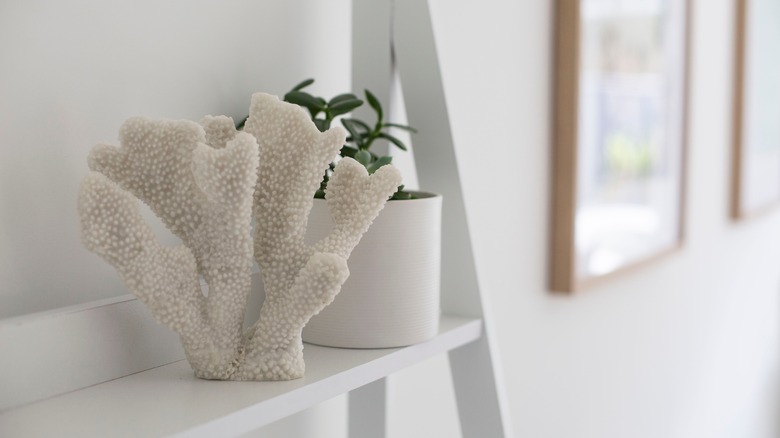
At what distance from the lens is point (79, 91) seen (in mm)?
499

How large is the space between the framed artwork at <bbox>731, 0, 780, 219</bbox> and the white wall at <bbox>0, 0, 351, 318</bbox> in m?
1.31

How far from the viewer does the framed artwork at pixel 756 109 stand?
167 centimetres

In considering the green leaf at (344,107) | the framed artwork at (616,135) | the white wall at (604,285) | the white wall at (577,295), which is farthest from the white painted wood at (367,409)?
the framed artwork at (616,135)

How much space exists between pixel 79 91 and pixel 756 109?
1.64 metres

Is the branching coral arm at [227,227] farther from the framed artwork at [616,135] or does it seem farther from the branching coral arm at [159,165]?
the framed artwork at [616,135]

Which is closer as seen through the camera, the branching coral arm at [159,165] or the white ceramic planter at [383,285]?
the branching coral arm at [159,165]

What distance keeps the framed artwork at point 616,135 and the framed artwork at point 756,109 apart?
0.37 metres

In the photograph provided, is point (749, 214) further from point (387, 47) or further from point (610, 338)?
point (387, 47)

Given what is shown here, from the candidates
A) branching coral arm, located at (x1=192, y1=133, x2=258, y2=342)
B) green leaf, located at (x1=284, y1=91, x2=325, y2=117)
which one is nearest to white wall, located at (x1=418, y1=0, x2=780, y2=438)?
green leaf, located at (x1=284, y1=91, x2=325, y2=117)

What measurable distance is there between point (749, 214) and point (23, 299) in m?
1.55

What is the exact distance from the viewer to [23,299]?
1.55 feet

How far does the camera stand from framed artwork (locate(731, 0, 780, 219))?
1.67 meters

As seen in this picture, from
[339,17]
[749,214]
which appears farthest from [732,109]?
[339,17]

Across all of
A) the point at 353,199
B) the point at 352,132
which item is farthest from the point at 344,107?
the point at 353,199
